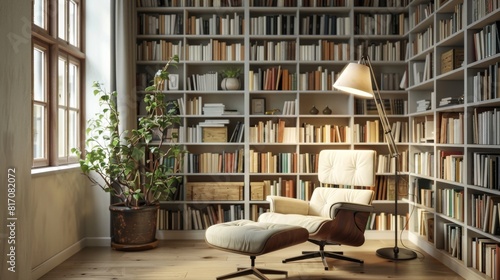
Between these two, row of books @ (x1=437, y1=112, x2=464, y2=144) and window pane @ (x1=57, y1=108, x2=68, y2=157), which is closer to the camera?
row of books @ (x1=437, y1=112, x2=464, y2=144)

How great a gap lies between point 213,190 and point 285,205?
119 cm

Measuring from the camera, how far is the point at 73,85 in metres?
4.74

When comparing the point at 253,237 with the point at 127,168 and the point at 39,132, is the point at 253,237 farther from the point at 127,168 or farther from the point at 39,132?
the point at 39,132

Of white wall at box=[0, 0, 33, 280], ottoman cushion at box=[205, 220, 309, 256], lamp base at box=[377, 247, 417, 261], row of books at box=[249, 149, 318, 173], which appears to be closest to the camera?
white wall at box=[0, 0, 33, 280]

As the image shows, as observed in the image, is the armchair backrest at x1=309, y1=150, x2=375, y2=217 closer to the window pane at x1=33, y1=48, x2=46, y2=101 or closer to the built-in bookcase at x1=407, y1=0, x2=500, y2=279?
the built-in bookcase at x1=407, y1=0, x2=500, y2=279

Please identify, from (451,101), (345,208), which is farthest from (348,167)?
(451,101)

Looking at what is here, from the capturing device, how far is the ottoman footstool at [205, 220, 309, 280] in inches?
129

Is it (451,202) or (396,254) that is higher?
(451,202)

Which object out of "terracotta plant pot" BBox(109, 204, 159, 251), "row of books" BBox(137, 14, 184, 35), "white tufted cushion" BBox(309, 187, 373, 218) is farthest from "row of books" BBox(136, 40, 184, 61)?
"white tufted cushion" BBox(309, 187, 373, 218)

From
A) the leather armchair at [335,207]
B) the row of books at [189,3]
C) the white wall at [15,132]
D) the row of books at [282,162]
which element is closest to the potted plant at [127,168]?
the row of books at [189,3]

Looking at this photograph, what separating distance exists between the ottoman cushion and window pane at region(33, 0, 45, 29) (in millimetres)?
2218

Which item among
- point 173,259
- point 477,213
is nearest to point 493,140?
point 477,213

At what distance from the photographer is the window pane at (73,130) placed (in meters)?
4.64

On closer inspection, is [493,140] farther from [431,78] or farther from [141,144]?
[141,144]
